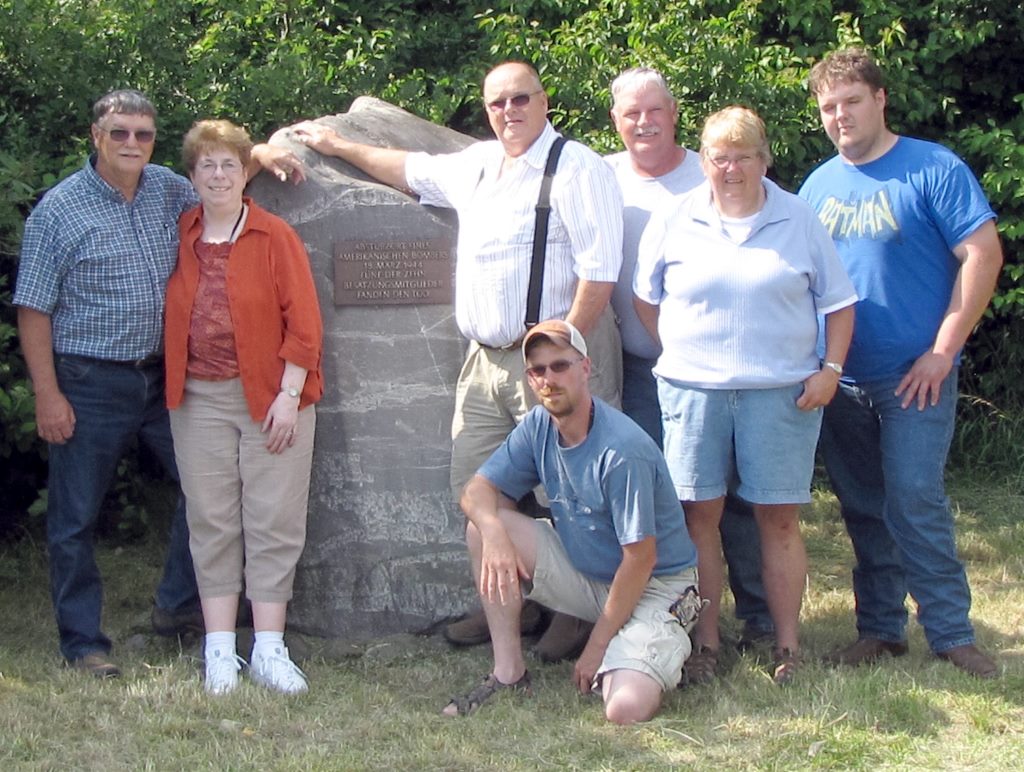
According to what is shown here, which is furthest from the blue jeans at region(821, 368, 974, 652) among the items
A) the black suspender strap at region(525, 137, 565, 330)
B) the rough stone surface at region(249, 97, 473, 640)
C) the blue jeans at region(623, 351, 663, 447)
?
the rough stone surface at region(249, 97, 473, 640)

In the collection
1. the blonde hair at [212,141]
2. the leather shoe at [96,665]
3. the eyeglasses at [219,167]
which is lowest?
the leather shoe at [96,665]

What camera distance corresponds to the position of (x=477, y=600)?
17.3 feet

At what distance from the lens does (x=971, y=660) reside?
4.73 meters

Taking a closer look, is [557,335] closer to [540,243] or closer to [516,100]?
[540,243]

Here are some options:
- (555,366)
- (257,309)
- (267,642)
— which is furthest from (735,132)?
(267,642)

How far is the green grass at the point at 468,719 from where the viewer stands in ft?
13.4

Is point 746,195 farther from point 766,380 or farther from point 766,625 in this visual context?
point 766,625

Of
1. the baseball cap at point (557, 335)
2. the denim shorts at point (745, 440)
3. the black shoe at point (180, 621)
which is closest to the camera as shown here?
the baseball cap at point (557, 335)

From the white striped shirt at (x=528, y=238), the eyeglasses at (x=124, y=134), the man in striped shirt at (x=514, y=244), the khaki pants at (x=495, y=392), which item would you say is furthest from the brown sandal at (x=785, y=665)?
the eyeglasses at (x=124, y=134)

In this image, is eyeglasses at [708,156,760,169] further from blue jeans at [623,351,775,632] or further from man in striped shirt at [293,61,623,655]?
blue jeans at [623,351,775,632]

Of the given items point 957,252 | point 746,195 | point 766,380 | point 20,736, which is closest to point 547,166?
point 746,195

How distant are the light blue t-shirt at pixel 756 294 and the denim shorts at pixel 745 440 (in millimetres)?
48

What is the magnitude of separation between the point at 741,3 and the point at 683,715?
4.25 meters

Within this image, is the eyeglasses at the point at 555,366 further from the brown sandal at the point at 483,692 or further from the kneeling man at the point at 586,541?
the brown sandal at the point at 483,692
